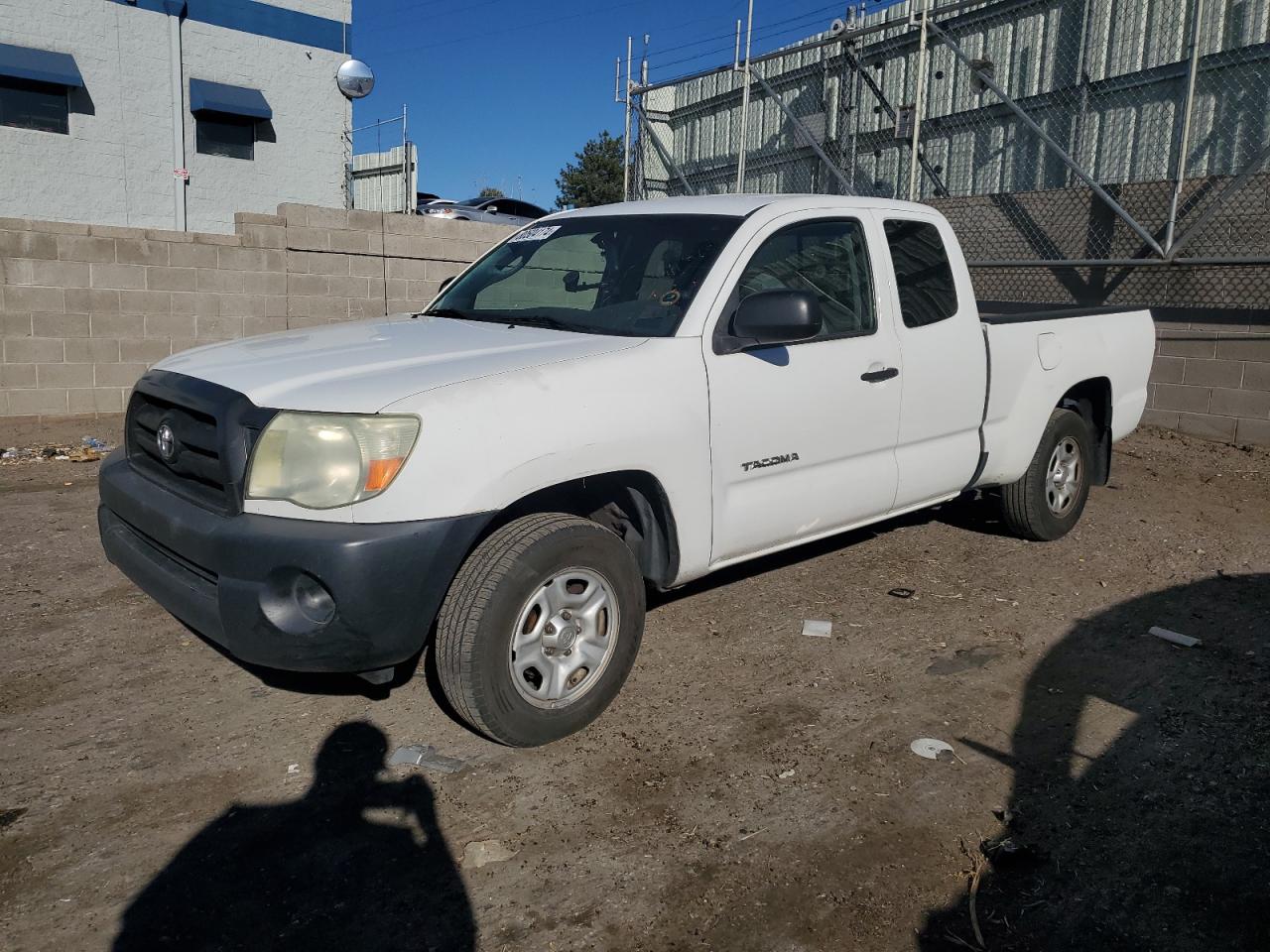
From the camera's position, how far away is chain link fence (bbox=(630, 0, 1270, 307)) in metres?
8.93

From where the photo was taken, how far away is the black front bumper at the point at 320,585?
3.04 m

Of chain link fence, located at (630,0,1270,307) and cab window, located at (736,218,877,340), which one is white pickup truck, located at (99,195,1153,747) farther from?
chain link fence, located at (630,0,1270,307)

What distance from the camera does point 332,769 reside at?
3.37 meters

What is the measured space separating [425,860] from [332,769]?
631 mm

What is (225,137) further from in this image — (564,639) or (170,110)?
(564,639)

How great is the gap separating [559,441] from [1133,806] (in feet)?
7.01

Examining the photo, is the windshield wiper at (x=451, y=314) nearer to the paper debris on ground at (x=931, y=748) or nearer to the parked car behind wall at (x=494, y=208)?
the paper debris on ground at (x=931, y=748)

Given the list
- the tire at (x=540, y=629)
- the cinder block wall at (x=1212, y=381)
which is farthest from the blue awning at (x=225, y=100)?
the tire at (x=540, y=629)

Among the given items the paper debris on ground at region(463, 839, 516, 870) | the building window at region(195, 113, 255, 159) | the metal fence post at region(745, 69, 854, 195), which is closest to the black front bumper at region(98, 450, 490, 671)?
the paper debris on ground at region(463, 839, 516, 870)

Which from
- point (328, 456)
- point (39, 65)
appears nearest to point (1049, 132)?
point (328, 456)

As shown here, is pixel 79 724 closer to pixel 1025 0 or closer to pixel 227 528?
pixel 227 528

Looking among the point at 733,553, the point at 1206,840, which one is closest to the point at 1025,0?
the point at 733,553

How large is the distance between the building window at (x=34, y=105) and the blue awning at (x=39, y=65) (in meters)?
0.20

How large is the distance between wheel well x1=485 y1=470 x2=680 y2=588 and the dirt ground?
544 millimetres
